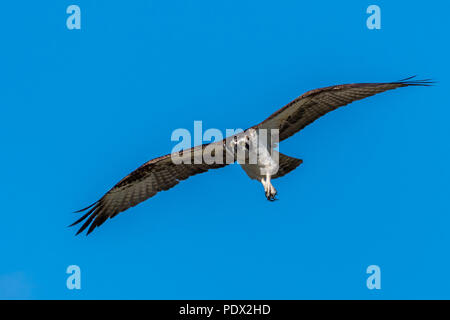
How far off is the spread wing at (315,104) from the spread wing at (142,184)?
5.10ft

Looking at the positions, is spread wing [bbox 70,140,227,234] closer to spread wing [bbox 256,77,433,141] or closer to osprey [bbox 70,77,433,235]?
osprey [bbox 70,77,433,235]

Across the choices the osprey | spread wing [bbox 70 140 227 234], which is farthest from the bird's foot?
spread wing [bbox 70 140 227 234]

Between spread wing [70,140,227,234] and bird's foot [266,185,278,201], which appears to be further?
spread wing [70,140,227,234]

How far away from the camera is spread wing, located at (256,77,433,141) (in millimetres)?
13219

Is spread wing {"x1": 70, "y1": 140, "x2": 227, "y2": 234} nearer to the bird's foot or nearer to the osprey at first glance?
the osprey

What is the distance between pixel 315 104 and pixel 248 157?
152 cm

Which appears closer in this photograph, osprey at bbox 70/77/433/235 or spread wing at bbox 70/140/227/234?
osprey at bbox 70/77/433/235

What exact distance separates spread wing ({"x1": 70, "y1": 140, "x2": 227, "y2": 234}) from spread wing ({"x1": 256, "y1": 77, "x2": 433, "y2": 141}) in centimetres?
155

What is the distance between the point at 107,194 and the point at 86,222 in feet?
2.29

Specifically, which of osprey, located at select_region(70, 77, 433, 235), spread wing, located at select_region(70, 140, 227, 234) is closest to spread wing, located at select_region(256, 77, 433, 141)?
osprey, located at select_region(70, 77, 433, 235)

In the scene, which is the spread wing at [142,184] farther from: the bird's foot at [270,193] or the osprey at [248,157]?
the bird's foot at [270,193]

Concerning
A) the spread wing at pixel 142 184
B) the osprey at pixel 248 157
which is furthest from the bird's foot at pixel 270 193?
the spread wing at pixel 142 184

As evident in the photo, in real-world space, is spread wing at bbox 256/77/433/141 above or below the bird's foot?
above

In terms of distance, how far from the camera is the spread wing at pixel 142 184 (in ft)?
49.0
